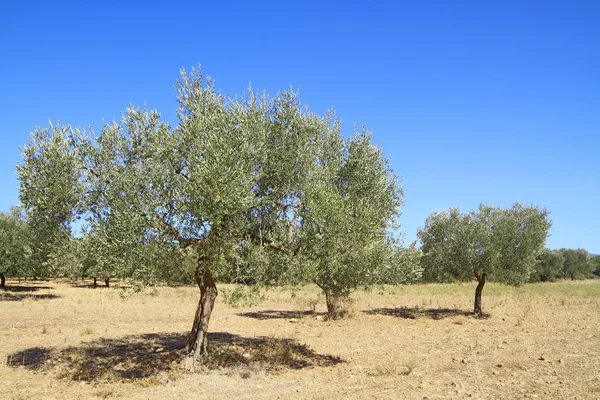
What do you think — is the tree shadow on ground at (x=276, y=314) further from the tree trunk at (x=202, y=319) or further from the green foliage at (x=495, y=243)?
the tree trunk at (x=202, y=319)

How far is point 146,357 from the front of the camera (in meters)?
20.0

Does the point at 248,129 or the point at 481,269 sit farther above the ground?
the point at 248,129

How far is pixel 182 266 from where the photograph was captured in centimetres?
1556

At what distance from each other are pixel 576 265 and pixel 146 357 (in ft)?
393

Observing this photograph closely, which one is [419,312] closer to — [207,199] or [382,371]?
[382,371]

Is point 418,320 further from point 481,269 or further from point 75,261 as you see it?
point 75,261

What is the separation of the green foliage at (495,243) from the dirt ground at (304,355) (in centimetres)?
372

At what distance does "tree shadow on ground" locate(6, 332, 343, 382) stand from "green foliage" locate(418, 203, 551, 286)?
53.0 ft

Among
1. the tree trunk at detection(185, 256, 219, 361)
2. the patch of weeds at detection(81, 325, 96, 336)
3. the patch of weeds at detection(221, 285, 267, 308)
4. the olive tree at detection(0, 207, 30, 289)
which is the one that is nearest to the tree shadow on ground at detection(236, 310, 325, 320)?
the patch of weeds at detection(81, 325, 96, 336)

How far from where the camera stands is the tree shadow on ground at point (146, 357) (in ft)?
57.5

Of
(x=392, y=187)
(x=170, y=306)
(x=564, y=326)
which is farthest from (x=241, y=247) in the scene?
(x=170, y=306)

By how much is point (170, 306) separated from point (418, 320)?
23436mm

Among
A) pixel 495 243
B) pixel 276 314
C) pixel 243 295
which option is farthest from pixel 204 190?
pixel 495 243

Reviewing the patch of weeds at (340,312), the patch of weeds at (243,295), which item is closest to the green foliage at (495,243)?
the patch of weeds at (340,312)
